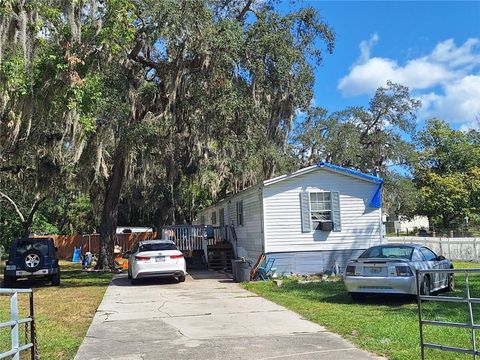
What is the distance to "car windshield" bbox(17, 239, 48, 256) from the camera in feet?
54.1

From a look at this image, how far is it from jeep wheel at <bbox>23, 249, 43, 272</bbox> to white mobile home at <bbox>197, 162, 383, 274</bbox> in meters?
7.12

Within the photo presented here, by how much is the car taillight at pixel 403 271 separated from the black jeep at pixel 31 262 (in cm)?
1120

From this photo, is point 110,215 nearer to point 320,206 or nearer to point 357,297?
point 320,206

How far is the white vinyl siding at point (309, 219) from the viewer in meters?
16.8

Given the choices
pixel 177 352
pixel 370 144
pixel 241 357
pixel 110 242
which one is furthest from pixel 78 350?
pixel 370 144

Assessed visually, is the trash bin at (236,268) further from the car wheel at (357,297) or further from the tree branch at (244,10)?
the tree branch at (244,10)

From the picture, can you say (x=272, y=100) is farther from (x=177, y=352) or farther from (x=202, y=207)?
(x=202, y=207)

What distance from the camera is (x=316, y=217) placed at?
17172 millimetres

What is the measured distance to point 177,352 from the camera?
22.5 feet

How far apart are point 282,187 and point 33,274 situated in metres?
8.47

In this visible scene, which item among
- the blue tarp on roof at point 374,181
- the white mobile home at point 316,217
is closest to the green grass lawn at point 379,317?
the white mobile home at point 316,217

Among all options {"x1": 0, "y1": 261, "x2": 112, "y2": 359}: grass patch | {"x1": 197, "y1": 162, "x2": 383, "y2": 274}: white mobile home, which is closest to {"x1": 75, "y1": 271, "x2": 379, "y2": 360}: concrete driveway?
{"x1": 0, "y1": 261, "x2": 112, "y2": 359}: grass patch

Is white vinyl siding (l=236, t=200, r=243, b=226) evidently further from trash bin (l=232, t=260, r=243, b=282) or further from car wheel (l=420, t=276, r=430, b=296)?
car wheel (l=420, t=276, r=430, b=296)

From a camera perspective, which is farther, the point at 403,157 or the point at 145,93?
the point at 403,157
